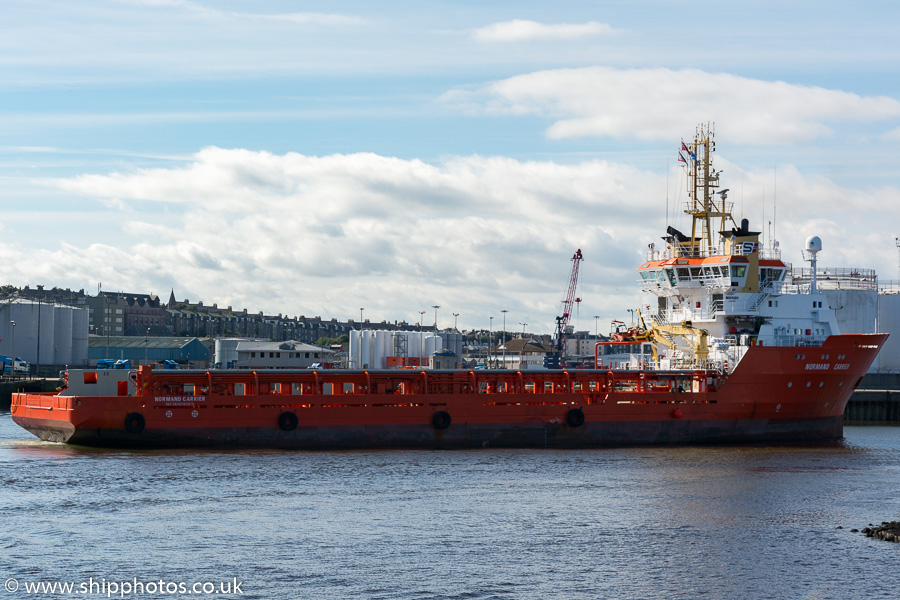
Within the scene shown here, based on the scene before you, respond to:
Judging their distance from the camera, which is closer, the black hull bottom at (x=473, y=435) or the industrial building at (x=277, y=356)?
the black hull bottom at (x=473, y=435)

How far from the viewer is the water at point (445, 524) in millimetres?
20062

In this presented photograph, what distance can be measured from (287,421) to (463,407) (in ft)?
21.9

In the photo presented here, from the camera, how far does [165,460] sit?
33.6 m

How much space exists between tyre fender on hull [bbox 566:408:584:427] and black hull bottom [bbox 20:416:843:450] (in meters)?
0.18

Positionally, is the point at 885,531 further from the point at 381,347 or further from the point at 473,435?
the point at 381,347

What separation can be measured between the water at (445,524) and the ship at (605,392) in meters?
1.46

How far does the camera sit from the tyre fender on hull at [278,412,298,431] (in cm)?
3697

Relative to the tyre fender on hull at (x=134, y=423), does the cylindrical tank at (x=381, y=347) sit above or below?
above

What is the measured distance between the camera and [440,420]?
3806 cm

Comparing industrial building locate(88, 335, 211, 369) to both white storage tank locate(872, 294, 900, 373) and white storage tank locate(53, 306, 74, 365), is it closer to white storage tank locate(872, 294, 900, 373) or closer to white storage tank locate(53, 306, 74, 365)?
white storage tank locate(53, 306, 74, 365)

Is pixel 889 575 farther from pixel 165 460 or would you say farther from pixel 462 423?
pixel 165 460

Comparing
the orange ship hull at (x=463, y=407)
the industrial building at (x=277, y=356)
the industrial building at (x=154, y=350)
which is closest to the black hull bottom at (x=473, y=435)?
the orange ship hull at (x=463, y=407)

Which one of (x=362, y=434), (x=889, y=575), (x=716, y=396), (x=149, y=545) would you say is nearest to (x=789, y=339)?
(x=716, y=396)

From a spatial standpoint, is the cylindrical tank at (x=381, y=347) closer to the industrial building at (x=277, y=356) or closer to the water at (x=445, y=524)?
the industrial building at (x=277, y=356)
